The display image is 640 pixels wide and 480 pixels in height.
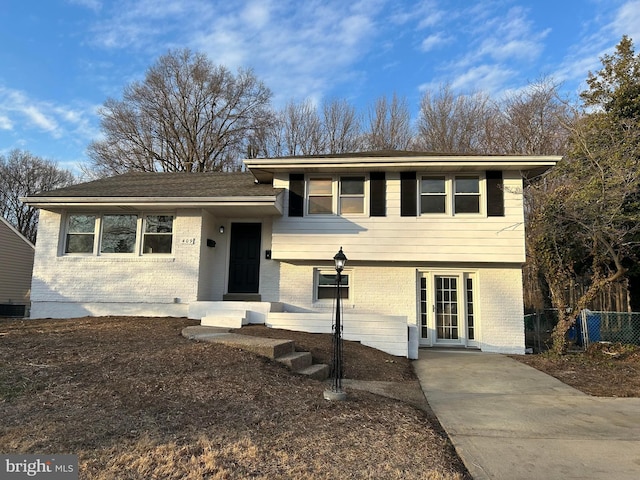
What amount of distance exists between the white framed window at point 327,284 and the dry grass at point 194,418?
15.6ft

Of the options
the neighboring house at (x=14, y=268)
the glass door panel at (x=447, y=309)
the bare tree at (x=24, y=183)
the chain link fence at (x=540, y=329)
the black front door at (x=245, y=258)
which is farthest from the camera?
the bare tree at (x=24, y=183)

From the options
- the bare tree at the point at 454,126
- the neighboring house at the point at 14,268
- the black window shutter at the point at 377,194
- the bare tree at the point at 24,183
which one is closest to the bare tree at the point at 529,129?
the bare tree at the point at 454,126

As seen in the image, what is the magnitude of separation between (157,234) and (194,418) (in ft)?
25.2

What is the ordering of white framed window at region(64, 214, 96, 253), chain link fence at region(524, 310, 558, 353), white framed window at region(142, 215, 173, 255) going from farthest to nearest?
chain link fence at region(524, 310, 558, 353) < white framed window at region(64, 214, 96, 253) < white framed window at region(142, 215, 173, 255)

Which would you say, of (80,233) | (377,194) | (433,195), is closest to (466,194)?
(433,195)

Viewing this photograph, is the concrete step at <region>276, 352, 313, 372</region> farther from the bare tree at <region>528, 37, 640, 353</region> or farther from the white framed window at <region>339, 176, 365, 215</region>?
the bare tree at <region>528, 37, 640, 353</region>

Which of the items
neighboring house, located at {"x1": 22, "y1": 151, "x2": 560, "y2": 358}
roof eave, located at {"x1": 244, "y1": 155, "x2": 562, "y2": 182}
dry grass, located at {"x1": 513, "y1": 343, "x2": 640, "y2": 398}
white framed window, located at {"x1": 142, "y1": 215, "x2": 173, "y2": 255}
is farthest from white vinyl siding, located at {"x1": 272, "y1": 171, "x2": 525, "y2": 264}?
white framed window, located at {"x1": 142, "y1": 215, "x2": 173, "y2": 255}

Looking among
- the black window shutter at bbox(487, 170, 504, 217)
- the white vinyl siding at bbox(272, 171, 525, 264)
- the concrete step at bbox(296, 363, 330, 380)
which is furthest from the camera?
the black window shutter at bbox(487, 170, 504, 217)

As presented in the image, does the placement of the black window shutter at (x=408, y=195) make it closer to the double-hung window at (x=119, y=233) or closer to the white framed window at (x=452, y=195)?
the white framed window at (x=452, y=195)

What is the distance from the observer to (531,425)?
4672 mm

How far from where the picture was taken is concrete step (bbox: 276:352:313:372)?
6.32 m

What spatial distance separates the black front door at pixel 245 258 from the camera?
1159cm

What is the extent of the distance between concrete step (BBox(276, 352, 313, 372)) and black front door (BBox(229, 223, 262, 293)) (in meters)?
4.86

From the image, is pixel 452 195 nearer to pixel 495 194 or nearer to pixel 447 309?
pixel 495 194
